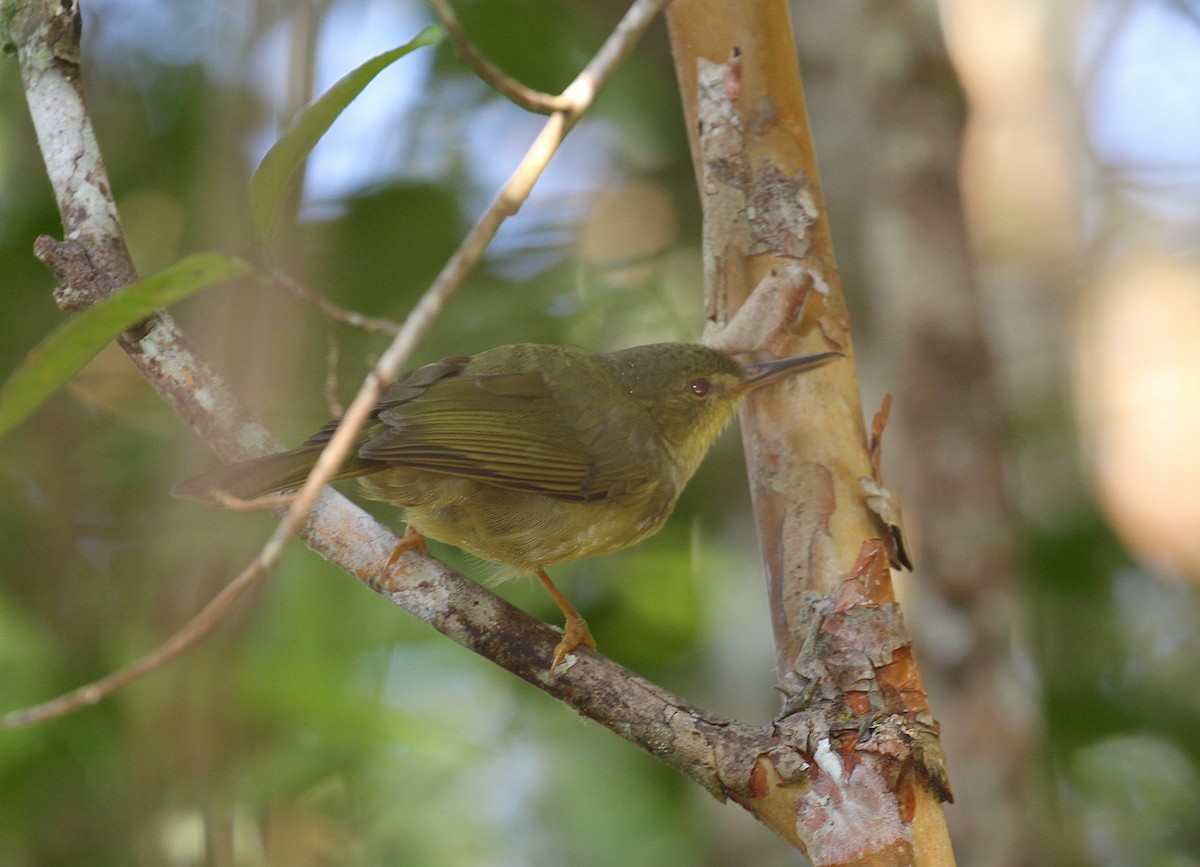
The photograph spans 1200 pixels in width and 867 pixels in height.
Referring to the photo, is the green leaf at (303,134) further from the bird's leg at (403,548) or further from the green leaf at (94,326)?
the bird's leg at (403,548)

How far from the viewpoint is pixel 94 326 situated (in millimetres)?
1627

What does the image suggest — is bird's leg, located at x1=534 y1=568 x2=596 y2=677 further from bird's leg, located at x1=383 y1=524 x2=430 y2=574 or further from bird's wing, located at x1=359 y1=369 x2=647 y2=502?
bird's leg, located at x1=383 y1=524 x2=430 y2=574

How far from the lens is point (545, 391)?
9.75ft

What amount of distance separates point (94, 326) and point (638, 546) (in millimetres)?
2935

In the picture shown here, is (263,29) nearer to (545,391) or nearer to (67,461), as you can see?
(545,391)

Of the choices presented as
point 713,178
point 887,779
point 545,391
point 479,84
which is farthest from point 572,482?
point 479,84

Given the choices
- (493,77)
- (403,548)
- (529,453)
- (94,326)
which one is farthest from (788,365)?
(94,326)

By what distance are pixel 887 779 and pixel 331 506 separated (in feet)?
4.10

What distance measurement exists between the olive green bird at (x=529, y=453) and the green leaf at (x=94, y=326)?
81 centimetres

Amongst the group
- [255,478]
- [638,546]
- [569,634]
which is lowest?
[638,546]

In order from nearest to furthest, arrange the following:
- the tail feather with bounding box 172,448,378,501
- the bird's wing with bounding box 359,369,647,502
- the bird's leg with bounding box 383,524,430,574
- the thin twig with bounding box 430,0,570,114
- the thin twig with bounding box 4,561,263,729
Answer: the thin twig with bounding box 4,561,263,729
the thin twig with bounding box 430,0,570,114
the tail feather with bounding box 172,448,378,501
the bird's leg with bounding box 383,524,430,574
the bird's wing with bounding box 359,369,647,502

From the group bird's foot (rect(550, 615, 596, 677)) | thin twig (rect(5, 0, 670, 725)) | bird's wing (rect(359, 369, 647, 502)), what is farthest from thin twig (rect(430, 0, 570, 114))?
bird's wing (rect(359, 369, 647, 502))

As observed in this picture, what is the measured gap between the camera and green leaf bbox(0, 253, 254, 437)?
1562mm

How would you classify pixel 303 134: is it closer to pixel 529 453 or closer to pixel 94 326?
pixel 94 326
